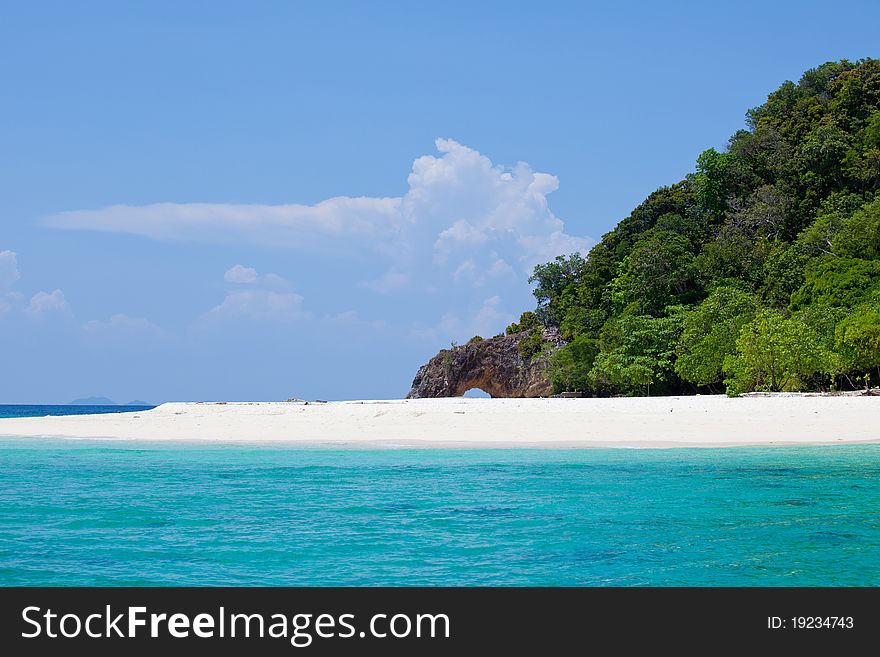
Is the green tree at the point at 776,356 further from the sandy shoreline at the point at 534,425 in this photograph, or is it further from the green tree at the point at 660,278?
the green tree at the point at 660,278

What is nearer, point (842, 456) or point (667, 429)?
point (842, 456)

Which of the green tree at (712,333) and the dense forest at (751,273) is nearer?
the dense forest at (751,273)

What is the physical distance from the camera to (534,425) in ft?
87.0

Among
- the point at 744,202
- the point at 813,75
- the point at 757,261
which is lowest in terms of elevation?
the point at 757,261

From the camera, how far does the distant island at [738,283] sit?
43.1m

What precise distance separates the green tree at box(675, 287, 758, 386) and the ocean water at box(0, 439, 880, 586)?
28.3 m

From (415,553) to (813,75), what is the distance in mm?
86699

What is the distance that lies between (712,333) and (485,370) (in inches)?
1428

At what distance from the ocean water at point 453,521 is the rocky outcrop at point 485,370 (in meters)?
59.6

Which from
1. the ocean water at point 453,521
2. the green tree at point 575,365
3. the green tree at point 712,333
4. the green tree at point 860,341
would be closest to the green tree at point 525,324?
the green tree at point 575,365

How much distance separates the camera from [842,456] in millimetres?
19109
